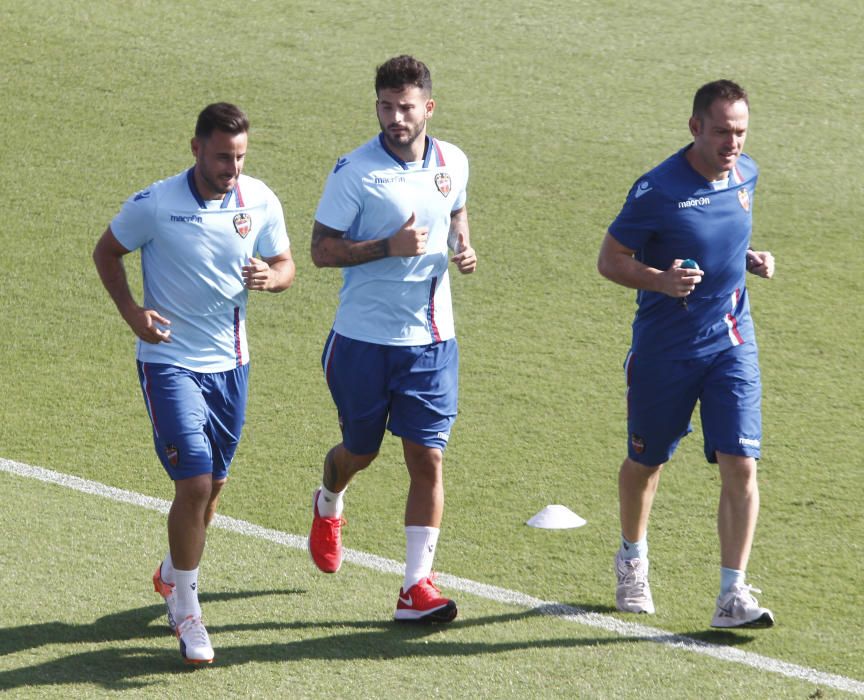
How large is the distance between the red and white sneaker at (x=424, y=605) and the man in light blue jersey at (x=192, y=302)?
33.8 inches

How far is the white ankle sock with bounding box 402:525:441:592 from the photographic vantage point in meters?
6.04

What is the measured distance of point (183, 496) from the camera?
5605mm

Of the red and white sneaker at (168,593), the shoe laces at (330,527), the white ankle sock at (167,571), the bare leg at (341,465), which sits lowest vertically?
the red and white sneaker at (168,593)

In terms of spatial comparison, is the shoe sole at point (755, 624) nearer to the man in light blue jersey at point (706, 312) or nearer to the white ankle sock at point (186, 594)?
the man in light blue jersey at point (706, 312)

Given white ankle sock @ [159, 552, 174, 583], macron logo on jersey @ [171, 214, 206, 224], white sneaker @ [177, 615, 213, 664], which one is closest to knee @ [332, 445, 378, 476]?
white ankle sock @ [159, 552, 174, 583]

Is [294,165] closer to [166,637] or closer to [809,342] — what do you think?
[809,342]

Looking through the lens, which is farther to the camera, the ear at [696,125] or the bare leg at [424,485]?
the bare leg at [424,485]

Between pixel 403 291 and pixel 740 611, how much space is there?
6.12ft

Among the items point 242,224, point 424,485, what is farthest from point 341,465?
point 242,224

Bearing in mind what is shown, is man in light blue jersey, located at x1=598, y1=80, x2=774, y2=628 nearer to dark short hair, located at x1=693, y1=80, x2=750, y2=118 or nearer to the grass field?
dark short hair, located at x1=693, y1=80, x2=750, y2=118

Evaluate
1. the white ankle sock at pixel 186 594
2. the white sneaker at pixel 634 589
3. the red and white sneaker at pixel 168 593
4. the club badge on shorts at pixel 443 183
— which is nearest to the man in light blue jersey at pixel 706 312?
the white sneaker at pixel 634 589

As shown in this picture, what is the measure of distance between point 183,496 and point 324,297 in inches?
183

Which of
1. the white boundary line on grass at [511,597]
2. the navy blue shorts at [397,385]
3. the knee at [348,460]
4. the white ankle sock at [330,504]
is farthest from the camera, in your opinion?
the white ankle sock at [330,504]

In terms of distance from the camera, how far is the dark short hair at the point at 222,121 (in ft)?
18.2
